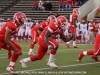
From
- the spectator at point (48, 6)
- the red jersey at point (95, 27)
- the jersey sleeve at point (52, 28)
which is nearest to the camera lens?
the jersey sleeve at point (52, 28)

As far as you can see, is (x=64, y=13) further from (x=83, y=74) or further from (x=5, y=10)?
(x=83, y=74)

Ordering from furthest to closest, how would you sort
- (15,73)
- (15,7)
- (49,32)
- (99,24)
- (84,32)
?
(15,7) < (84,32) < (99,24) < (49,32) < (15,73)

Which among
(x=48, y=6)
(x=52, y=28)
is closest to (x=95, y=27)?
(x=48, y=6)

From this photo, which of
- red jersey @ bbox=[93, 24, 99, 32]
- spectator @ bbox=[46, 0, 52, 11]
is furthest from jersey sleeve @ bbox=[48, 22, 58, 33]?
spectator @ bbox=[46, 0, 52, 11]

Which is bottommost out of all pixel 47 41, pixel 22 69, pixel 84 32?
pixel 84 32

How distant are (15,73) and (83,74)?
5.77ft

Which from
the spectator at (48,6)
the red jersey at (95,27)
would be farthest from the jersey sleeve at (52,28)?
the spectator at (48,6)

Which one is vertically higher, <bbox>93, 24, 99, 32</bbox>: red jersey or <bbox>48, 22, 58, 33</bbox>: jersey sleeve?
<bbox>48, 22, 58, 33</bbox>: jersey sleeve

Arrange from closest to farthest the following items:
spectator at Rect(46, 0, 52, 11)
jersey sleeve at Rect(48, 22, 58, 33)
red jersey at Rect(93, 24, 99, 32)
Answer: jersey sleeve at Rect(48, 22, 58, 33)
red jersey at Rect(93, 24, 99, 32)
spectator at Rect(46, 0, 52, 11)

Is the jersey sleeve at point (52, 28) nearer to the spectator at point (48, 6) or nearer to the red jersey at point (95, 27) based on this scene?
the red jersey at point (95, 27)

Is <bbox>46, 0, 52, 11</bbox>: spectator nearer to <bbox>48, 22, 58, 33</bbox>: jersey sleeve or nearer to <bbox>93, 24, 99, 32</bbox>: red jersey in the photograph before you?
<bbox>93, 24, 99, 32</bbox>: red jersey

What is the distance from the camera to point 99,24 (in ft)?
81.1

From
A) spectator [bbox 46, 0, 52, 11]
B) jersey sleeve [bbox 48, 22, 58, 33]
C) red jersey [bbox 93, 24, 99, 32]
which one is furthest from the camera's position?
spectator [bbox 46, 0, 52, 11]

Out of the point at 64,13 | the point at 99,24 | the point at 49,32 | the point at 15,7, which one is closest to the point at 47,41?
the point at 49,32
